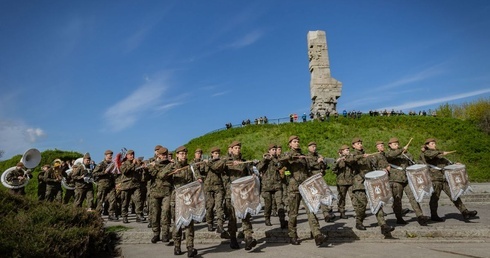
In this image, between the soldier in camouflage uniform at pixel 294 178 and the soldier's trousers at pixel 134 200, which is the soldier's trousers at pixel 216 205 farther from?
the soldier's trousers at pixel 134 200

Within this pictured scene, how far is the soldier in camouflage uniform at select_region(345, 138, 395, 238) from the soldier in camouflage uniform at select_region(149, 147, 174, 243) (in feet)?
13.7

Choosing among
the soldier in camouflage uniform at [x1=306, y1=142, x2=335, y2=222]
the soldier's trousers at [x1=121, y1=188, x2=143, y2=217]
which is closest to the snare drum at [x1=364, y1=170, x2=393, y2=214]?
the soldier in camouflage uniform at [x1=306, y1=142, x2=335, y2=222]

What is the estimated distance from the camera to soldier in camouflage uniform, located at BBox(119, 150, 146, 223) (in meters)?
9.88

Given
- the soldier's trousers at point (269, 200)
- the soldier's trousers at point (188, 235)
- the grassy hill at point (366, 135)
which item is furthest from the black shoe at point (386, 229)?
the grassy hill at point (366, 135)

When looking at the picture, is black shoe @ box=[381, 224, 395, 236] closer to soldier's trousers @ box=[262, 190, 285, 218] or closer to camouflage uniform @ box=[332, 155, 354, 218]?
camouflage uniform @ box=[332, 155, 354, 218]

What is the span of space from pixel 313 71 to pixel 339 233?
107ft

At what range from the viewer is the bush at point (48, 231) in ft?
16.0

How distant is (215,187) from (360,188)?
3.42m

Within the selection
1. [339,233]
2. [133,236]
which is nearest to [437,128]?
[339,233]

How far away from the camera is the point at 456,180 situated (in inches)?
313

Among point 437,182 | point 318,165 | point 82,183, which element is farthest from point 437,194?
point 82,183

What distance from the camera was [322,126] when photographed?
3397 centimetres

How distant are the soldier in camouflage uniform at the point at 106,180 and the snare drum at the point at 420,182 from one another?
28.3 feet

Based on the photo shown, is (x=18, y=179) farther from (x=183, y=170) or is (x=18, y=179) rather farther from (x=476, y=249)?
(x=476, y=249)
